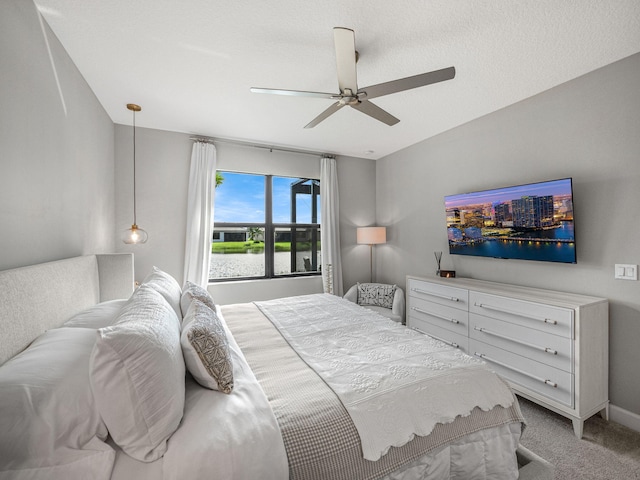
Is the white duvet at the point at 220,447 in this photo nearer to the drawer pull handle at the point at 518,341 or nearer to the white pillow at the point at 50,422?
the white pillow at the point at 50,422

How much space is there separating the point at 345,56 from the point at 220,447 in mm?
A: 1940

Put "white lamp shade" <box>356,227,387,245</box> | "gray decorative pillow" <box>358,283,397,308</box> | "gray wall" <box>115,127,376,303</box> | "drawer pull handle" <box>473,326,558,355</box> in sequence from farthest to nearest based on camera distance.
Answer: "white lamp shade" <box>356,227,387,245</box>, "gray decorative pillow" <box>358,283,397,308</box>, "gray wall" <box>115,127,376,303</box>, "drawer pull handle" <box>473,326,558,355</box>

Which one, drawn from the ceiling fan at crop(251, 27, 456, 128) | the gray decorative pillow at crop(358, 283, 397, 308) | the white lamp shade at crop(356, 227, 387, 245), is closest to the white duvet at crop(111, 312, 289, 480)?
the ceiling fan at crop(251, 27, 456, 128)

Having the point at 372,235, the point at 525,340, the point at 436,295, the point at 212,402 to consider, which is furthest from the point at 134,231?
the point at 525,340

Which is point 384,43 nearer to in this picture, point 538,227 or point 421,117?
→ point 421,117

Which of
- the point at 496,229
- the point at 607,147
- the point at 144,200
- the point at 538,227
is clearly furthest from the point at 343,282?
the point at 607,147

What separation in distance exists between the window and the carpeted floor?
3110 mm

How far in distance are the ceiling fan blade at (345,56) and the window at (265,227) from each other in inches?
98.7

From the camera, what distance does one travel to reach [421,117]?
3092 mm

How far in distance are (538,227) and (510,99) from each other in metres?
1.27

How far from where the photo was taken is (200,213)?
11.8 feet

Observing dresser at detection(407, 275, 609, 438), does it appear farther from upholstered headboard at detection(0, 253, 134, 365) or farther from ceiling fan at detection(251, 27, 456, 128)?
upholstered headboard at detection(0, 253, 134, 365)

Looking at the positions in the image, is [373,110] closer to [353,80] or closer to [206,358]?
[353,80]

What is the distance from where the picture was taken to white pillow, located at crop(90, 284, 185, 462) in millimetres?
869
